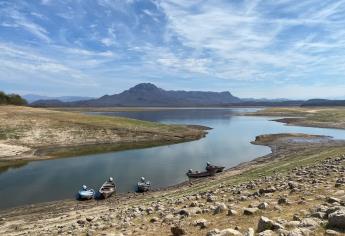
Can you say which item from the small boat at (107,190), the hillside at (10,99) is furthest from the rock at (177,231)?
the hillside at (10,99)

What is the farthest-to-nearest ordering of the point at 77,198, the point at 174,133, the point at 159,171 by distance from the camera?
the point at 174,133 → the point at 159,171 → the point at 77,198

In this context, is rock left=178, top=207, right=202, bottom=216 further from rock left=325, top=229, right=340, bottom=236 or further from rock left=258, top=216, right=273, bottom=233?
rock left=325, top=229, right=340, bottom=236

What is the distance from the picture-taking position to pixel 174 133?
4358 inches

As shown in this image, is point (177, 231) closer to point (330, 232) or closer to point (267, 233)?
point (267, 233)

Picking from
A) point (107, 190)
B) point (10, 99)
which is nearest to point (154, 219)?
point (107, 190)

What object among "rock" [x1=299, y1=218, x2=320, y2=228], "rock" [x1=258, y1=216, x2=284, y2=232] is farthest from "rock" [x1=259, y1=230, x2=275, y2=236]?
"rock" [x1=299, y1=218, x2=320, y2=228]

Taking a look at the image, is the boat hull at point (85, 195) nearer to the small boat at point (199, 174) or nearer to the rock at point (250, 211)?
the small boat at point (199, 174)

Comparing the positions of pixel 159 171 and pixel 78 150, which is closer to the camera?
pixel 159 171

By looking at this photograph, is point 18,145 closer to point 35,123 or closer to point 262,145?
point 35,123

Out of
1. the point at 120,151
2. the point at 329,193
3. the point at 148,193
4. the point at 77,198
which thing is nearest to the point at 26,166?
the point at 120,151

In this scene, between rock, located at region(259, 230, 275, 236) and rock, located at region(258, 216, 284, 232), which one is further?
rock, located at region(258, 216, 284, 232)

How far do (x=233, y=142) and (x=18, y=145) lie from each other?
48887 mm

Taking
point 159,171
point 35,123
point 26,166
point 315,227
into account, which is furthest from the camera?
point 35,123

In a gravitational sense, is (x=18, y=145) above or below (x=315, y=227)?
below
